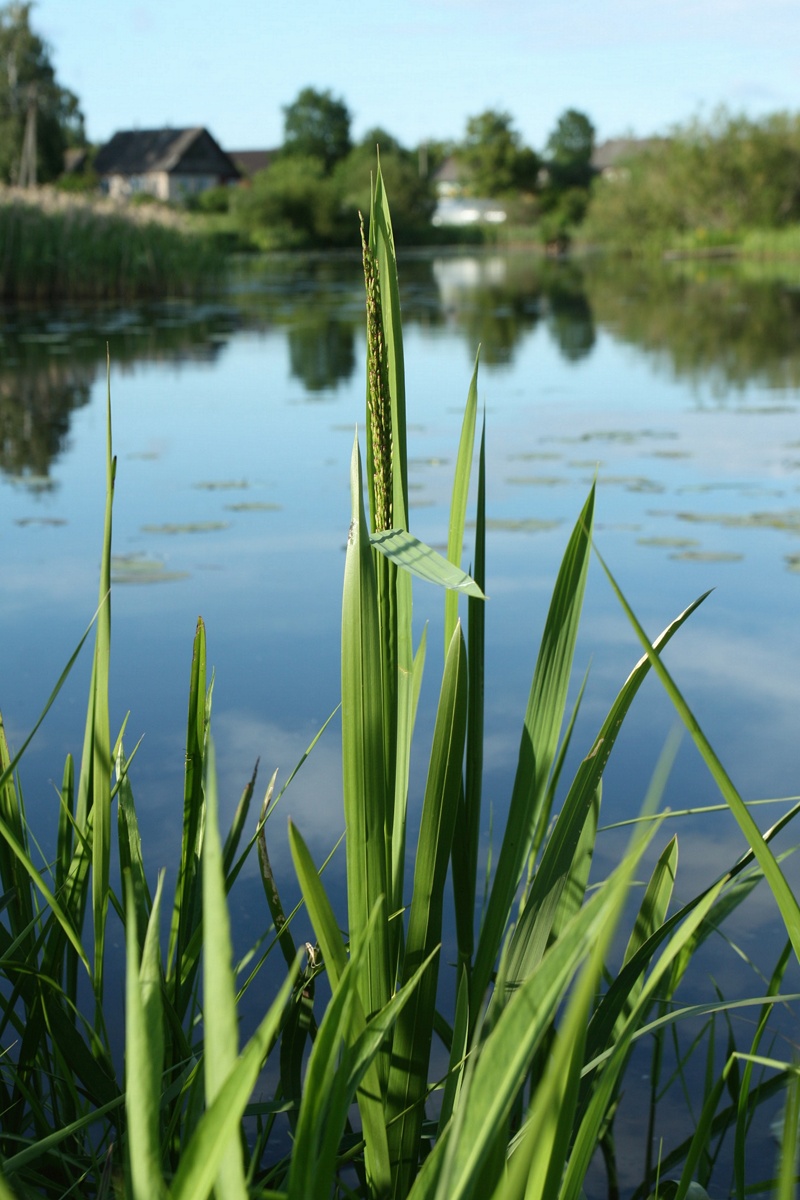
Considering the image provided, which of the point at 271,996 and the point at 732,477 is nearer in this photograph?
the point at 271,996

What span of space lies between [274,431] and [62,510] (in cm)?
158

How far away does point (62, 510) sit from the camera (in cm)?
350

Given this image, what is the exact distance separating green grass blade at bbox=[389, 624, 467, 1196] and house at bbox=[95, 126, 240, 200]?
41.4 m

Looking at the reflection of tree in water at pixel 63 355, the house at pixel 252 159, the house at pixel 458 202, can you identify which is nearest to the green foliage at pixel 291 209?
the reflection of tree in water at pixel 63 355

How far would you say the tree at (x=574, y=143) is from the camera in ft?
154

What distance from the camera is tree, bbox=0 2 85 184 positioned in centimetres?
2892

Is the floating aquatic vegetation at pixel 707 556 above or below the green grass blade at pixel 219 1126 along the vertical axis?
below

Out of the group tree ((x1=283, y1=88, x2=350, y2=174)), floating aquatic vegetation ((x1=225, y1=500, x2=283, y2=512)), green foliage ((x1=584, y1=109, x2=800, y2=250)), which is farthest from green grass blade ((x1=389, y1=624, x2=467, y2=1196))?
tree ((x1=283, y1=88, x2=350, y2=174))

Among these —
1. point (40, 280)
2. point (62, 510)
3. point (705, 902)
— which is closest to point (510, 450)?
point (62, 510)

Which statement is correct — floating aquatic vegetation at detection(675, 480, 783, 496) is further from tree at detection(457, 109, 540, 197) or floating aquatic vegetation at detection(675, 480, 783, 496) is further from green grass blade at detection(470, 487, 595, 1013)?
tree at detection(457, 109, 540, 197)

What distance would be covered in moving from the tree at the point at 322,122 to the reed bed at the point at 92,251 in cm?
3255

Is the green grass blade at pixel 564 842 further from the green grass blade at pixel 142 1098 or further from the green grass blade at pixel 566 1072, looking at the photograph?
the green grass blade at pixel 142 1098

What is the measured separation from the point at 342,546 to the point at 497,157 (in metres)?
44.9

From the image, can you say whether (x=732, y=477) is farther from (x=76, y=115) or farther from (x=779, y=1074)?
(x=76, y=115)
